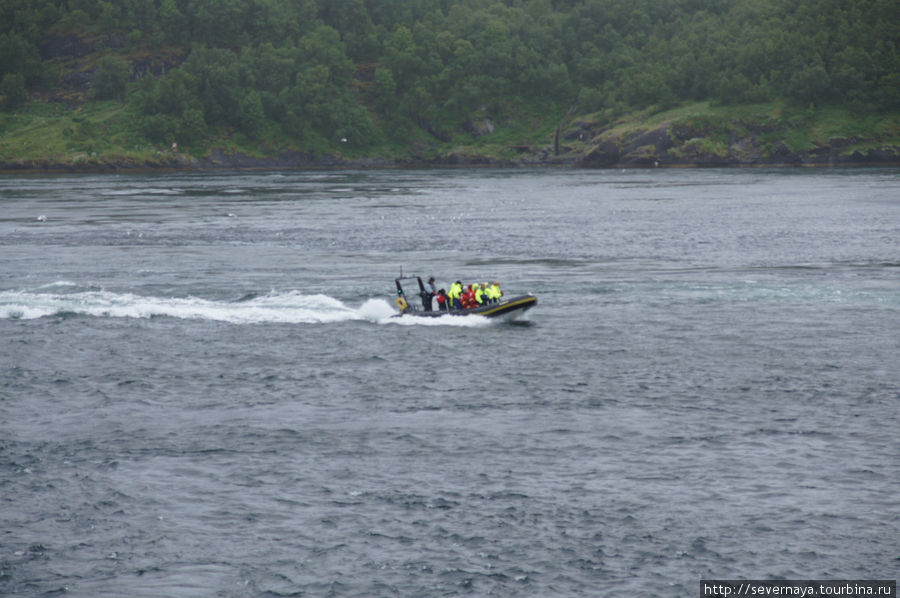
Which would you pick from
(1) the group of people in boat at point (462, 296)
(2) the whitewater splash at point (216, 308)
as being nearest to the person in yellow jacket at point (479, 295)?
(1) the group of people in boat at point (462, 296)

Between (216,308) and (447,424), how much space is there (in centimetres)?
2544

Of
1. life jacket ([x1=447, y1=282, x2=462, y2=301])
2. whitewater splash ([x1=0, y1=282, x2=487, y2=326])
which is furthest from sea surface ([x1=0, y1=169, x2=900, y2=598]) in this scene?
life jacket ([x1=447, y1=282, x2=462, y2=301])

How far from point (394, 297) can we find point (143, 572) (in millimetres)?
35787

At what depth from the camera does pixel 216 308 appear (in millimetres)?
58875

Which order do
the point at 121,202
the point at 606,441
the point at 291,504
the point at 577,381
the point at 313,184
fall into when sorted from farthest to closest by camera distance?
1. the point at 313,184
2. the point at 121,202
3. the point at 577,381
4. the point at 606,441
5. the point at 291,504

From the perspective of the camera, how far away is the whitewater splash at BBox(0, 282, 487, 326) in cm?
5647

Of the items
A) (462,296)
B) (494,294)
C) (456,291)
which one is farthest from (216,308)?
(494,294)

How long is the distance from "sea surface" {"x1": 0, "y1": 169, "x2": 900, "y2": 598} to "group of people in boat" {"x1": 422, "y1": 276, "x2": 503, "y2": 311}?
118cm

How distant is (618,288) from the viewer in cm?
6397

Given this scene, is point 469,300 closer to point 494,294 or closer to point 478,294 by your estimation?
point 478,294

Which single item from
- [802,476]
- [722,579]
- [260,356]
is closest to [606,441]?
[802,476]

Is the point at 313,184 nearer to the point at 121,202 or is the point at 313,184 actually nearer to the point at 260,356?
the point at 121,202

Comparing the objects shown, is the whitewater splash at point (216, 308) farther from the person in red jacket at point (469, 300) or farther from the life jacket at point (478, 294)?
the life jacket at point (478, 294)


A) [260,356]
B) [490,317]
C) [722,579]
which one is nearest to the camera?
[722,579]
